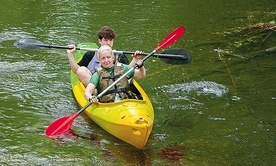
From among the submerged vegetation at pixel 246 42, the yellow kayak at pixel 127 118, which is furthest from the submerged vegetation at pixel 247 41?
the yellow kayak at pixel 127 118

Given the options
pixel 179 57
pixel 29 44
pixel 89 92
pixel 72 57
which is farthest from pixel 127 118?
pixel 29 44

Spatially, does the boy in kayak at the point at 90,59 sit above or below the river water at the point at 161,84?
above

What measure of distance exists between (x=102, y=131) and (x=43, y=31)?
426 cm

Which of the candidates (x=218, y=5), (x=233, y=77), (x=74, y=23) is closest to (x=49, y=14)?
(x=74, y=23)

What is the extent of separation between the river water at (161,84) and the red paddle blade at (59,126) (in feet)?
0.37

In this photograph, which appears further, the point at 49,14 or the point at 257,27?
the point at 49,14

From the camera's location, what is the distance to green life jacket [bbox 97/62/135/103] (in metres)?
4.99

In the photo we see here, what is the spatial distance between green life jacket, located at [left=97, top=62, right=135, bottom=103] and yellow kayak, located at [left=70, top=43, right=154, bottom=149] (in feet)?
0.39

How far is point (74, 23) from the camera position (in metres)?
9.35

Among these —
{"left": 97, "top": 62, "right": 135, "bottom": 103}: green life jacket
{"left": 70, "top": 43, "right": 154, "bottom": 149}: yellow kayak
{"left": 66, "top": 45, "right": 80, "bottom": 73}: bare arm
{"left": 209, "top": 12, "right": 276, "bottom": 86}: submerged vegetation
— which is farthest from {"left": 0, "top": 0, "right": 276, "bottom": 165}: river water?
{"left": 66, "top": 45, "right": 80, "bottom": 73}: bare arm

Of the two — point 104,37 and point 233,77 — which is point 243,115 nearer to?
point 233,77

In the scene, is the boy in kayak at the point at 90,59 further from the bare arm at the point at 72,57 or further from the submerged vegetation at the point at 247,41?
the submerged vegetation at the point at 247,41

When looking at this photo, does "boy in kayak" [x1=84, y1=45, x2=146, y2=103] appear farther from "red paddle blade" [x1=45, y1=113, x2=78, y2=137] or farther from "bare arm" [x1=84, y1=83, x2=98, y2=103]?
"red paddle blade" [x1=45, y1=113, x2=78, y2=137]

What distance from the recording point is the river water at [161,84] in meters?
4.71
